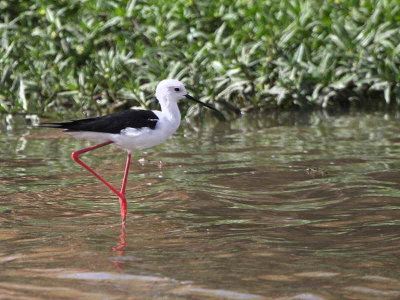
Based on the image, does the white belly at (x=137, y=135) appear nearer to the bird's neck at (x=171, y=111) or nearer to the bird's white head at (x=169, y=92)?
the bird's neck at (x=171, y=111)

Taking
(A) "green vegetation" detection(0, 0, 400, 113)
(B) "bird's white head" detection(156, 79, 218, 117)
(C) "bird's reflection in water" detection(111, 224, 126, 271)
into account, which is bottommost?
(C) "bird's reflection in water" detection(111, 224, 126, 271)

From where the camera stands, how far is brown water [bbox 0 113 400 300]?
3.99 metres

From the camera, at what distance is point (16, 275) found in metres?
4.13

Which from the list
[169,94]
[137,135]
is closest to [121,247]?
[137,135]

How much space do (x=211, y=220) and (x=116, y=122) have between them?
1000 mm

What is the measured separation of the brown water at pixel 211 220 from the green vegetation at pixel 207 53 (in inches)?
63.3

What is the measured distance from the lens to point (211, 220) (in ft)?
17.6

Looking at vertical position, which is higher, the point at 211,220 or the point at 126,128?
the point at 126,128

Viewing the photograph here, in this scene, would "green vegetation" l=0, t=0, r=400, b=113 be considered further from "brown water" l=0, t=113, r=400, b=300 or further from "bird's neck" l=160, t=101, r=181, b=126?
"bird's neck" l=160, t=101, r=181, b=126

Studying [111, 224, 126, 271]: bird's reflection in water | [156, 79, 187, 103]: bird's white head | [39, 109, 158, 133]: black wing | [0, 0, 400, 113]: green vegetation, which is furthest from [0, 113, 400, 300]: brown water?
[0, 0, 400, 113]: green vegetation

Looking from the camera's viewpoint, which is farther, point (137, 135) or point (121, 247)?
point (137, 135)

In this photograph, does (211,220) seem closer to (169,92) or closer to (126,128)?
(126,128)

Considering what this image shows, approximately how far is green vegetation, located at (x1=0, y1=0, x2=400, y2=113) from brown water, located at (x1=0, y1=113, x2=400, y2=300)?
5.27 ft

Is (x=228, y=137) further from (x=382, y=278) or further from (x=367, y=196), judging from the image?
(x=382, y=278)
